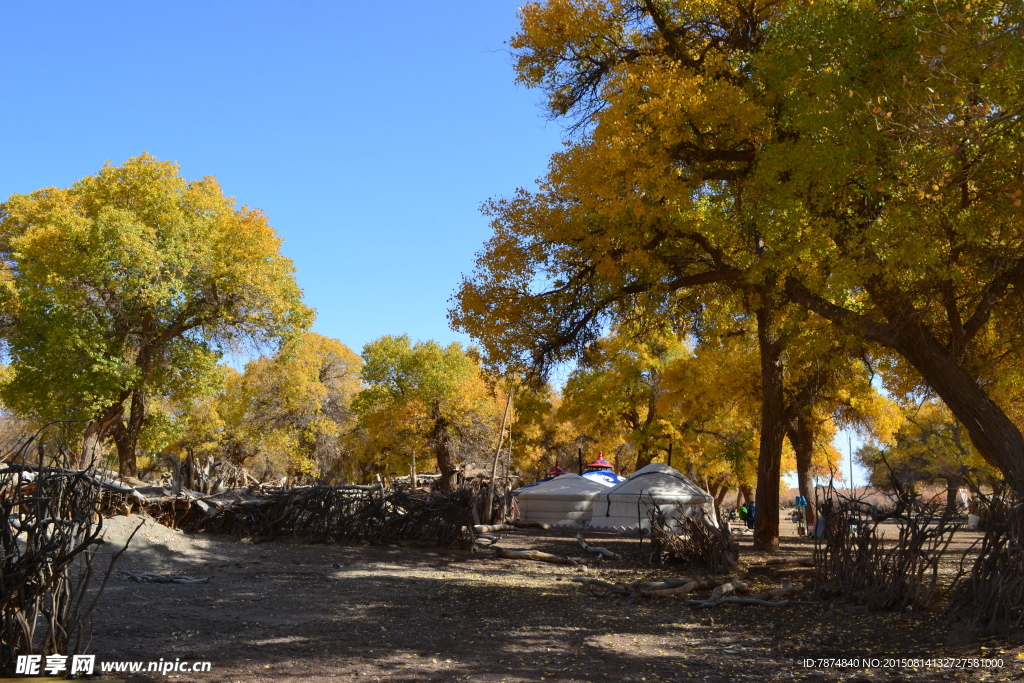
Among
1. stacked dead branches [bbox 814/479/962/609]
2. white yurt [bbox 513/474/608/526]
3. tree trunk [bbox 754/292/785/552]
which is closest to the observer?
stacked dead branches [bbox 814/479/962/609]

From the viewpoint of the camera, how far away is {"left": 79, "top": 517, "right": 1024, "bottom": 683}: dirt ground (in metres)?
5.91

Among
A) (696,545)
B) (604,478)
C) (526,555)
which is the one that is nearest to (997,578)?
(696,545)

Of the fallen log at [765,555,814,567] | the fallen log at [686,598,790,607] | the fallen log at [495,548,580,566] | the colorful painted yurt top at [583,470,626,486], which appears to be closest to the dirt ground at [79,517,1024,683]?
the fallen log at [686,598,790,607]

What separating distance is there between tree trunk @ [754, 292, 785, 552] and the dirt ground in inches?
169

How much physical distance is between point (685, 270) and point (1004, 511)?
6746 mm

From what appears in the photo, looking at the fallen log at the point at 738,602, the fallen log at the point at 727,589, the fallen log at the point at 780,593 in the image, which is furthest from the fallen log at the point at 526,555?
the fallen log at the point at 738,602

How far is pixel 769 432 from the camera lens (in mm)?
16016

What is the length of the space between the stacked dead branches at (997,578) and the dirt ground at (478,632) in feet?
0.95

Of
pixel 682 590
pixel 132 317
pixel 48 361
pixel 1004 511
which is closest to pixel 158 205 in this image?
pixel 132 317

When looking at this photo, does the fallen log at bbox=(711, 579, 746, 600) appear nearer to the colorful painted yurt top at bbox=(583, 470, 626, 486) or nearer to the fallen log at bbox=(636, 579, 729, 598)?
the fallen log at bbox=(636, 579, 729, 598)

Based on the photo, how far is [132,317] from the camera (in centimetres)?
2425

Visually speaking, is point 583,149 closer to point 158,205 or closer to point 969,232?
point 969,232

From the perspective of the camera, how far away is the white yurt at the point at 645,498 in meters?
22.6

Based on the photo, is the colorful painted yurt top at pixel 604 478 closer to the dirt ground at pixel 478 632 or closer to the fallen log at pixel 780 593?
the dirt ground at pixel 478 632
